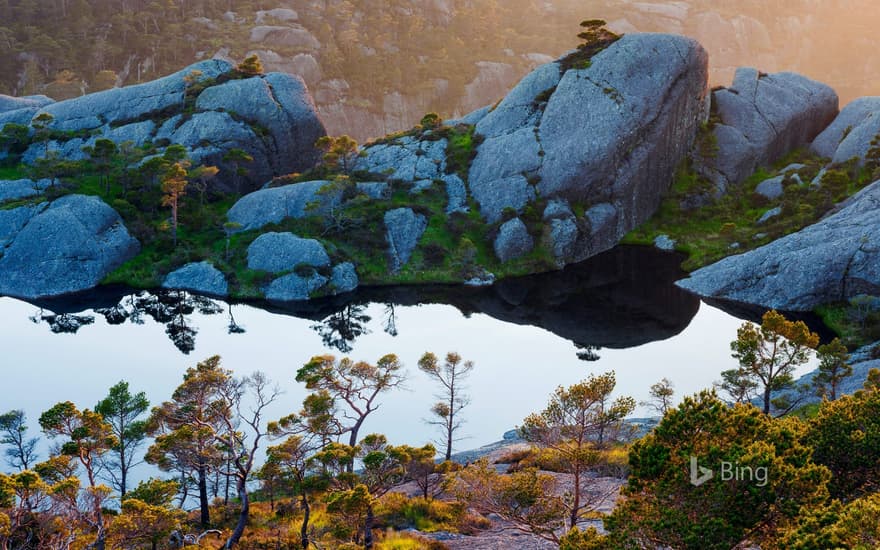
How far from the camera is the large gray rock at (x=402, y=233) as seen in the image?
76375mm

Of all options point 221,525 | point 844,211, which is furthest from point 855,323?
point 221,525

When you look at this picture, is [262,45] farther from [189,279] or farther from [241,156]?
[189,279]

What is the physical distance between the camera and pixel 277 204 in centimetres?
8056

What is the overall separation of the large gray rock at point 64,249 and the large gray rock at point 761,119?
8233 centimetres

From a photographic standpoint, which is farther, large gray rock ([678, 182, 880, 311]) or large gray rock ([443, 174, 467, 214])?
large gray rock ([443, 174, 467, 214])

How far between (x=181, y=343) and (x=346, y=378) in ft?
94.8

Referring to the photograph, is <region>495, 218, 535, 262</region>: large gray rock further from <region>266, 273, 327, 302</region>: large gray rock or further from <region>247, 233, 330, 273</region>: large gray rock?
<region>266, 273, 327, 302</region>: large gray rock

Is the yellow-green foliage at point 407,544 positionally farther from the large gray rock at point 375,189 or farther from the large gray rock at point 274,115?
the large gray rock at point 274,115

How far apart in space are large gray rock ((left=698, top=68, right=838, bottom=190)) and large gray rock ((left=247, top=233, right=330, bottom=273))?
5960 cm

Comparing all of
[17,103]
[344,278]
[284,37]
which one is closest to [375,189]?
[344,278]

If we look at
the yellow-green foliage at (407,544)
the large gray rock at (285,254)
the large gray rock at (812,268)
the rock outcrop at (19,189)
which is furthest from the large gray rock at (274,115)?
the yellow-green foliage at (407,544)

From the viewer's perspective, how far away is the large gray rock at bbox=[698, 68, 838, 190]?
95.9 metres

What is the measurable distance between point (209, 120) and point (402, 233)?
1418 inches

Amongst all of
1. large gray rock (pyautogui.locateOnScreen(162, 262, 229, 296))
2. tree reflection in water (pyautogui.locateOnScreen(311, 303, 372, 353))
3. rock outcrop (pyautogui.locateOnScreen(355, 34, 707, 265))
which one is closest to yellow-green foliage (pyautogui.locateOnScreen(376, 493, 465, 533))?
tree reflection in water (pyautogui.locateOnScreen(311, 303, 372, 353))
